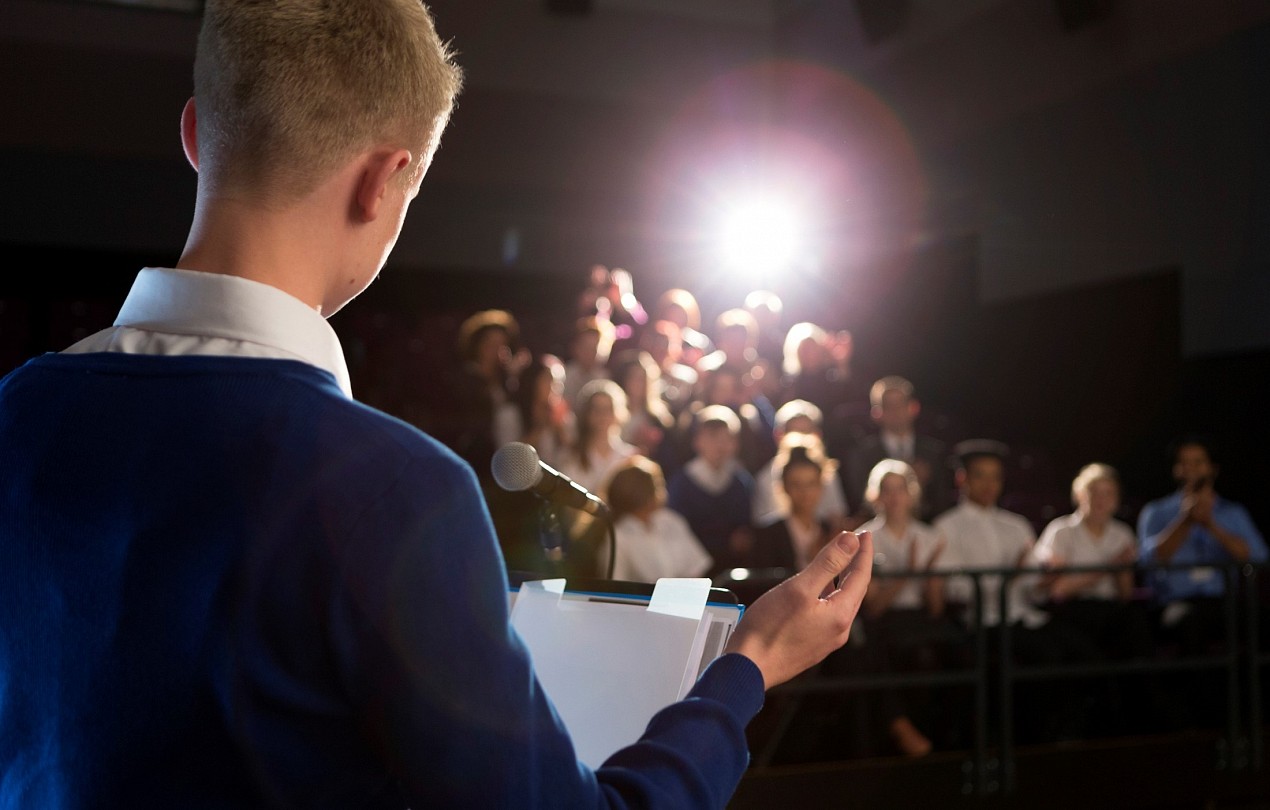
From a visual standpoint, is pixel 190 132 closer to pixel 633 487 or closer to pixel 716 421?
pixel 633 487

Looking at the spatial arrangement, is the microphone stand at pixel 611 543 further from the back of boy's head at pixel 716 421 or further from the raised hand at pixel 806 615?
the back of boy's head at pixel 716 421

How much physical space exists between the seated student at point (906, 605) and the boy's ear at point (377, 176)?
2886 mm

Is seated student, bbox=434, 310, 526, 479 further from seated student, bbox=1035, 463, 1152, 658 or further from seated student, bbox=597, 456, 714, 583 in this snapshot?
seated student, bbox=1035, 463, 1152, 658

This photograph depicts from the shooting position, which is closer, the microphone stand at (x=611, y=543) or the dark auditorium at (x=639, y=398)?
the dark auditorium at (x=639, y=398)

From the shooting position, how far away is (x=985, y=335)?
7.41 m

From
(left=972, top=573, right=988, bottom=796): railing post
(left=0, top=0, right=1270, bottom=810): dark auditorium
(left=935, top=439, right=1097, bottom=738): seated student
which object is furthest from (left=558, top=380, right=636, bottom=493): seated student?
(left=972, top=573, right=988, bottom=796): railing post

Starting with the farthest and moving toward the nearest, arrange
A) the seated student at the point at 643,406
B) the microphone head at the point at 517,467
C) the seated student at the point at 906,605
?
the seated student at the point at 643,406
the seated student at the point at 906,605
the microphone head at the point at 517,467

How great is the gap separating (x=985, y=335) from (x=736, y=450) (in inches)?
132

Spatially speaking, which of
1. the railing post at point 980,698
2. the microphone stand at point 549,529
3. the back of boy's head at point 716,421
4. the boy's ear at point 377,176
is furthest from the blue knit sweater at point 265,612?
the back of boy's head at point 716,421

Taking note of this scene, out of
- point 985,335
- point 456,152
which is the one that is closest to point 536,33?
point 456,152

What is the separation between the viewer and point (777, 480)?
4129 mm

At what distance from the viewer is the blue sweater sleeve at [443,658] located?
612 millimetres

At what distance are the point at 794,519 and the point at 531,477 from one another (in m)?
3.01

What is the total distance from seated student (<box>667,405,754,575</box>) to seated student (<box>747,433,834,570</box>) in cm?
19
